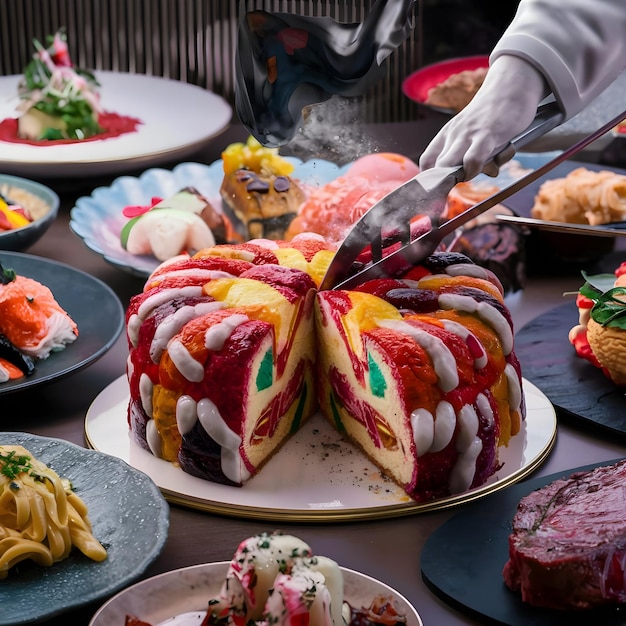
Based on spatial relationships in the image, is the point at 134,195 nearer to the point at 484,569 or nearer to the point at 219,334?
the point at 219,334

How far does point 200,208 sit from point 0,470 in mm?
1310

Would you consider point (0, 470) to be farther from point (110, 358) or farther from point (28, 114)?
point (28, 114)

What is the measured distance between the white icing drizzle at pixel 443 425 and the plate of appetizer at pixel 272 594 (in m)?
0.41

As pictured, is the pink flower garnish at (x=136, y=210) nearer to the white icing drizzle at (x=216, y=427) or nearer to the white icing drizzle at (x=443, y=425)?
the white icing drizzle at (x=216, y=427)

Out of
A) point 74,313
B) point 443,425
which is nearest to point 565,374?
point 443,425

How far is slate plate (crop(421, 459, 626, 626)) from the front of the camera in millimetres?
1601

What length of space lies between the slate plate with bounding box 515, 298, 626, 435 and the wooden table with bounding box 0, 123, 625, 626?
40 mm

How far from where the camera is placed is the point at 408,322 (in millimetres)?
1979

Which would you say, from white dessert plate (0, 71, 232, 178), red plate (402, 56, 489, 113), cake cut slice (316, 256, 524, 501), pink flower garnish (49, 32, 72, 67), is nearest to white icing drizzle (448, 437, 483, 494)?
cake cut slice (316, 256, 524, 501)

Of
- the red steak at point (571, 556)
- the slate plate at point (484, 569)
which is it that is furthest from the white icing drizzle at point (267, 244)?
the red steak at point (571, 556)

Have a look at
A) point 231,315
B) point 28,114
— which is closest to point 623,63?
point 231,315

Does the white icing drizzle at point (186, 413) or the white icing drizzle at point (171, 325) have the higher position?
the white icing drizzle at point (171, 325)

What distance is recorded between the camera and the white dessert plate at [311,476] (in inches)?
74.7

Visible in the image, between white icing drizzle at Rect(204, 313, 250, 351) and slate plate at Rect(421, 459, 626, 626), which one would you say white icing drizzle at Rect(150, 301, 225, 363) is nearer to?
white icing drizzle at Rect(204, 313, 250, 351)
